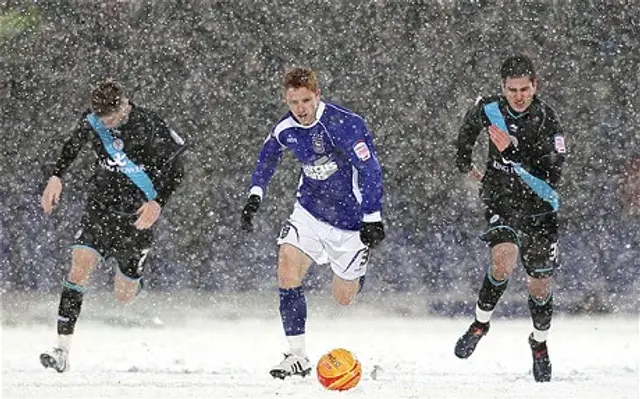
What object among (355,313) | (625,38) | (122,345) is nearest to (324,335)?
(355,313)

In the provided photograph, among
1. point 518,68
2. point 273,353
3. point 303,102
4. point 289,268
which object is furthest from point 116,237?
point 518,68

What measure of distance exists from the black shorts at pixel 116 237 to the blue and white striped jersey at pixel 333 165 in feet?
3.11

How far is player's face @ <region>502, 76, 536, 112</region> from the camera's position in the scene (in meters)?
10.4

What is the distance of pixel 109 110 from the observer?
34.6 ft

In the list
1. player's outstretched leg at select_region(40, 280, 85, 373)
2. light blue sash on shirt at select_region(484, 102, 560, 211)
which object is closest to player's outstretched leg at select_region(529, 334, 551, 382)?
light blue sash on shirt at select_region(484, 102, 560, 211)

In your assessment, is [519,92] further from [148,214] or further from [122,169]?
[122,169]

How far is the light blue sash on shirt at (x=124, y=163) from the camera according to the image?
10695mm

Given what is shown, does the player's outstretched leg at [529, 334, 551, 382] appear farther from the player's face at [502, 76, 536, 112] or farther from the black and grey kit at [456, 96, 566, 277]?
the player's face at [502, 76, 536, 112]

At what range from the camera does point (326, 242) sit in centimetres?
1069

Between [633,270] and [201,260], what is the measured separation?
363 centimetres

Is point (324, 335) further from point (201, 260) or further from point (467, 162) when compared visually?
point (467, 162)

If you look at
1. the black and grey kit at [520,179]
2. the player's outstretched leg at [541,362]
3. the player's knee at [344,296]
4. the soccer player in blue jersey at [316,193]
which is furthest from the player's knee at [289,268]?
the player's outstretched leg at [541,362]

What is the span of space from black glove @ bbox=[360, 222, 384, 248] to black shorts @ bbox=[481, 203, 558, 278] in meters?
0.87

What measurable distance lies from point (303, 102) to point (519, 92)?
4.58 feet
